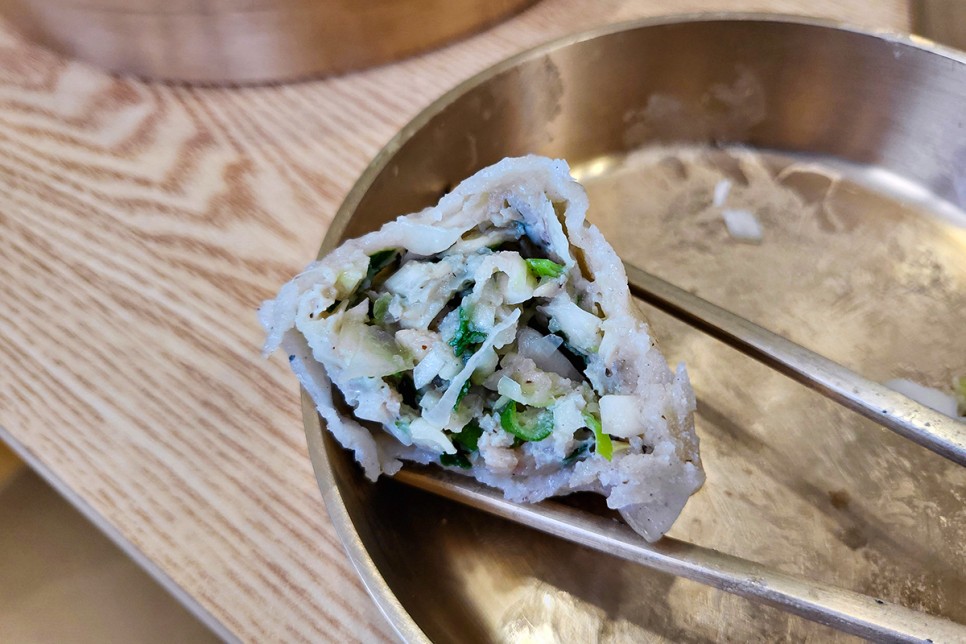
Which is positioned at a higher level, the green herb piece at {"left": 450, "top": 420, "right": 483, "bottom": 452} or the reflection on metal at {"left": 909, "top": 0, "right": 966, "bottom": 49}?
the reflection on metal at {"left": 909, "top": 0, "right": 966, "bottom": 49}

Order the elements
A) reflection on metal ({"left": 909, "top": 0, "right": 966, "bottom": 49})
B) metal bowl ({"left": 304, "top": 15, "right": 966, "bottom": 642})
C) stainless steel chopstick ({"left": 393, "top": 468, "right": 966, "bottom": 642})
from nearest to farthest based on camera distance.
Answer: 1. stainless steel chopstick ({"left": 393, "top": 468, "right": 966, "bottom": 642})
2. metal bowl ({"left": 304, "top": 15, "right": 966, "bottom": 642})
3. reflection on metal ({"left": 909, "top": 0, "right": 966, "bottom": 49})

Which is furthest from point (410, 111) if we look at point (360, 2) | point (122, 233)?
point (122, 233)

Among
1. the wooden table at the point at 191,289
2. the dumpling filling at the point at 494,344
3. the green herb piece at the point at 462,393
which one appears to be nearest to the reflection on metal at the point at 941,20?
the wooden table at the point at 191,289

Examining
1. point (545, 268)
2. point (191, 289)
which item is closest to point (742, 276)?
point (545, 268)

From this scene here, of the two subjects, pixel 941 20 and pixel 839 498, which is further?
pixel 941 20

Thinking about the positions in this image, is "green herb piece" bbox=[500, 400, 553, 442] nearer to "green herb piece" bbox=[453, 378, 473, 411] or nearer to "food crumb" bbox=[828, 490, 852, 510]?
"green herb piece" bbox=[453, 378, 473, 411]

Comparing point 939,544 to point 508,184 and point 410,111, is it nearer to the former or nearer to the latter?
point 508,184

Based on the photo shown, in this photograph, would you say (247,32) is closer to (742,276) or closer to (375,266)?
(375,266)

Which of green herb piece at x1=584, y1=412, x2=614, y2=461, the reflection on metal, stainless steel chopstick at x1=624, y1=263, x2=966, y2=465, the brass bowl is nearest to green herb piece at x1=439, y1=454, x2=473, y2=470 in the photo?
green herb piece at x1=584, y1=412, x2=614, y2=461
